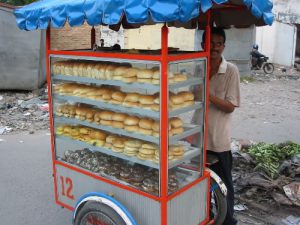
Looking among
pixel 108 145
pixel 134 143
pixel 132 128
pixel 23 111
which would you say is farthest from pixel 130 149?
pixel 23 111

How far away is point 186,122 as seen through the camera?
2754 mm

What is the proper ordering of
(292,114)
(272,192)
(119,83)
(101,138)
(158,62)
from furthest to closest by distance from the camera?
(292,114) < (272,192) < (101,138) < (119,83) < (158,62)

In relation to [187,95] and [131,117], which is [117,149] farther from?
[187,95]

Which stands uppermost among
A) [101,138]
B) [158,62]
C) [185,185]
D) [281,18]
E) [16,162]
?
[281,18]

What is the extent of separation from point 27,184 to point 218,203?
101 inches

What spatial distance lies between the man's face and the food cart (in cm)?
23

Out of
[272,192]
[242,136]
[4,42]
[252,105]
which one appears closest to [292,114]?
[252,105]

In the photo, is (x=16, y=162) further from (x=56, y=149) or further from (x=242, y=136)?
(x=242, y=136)

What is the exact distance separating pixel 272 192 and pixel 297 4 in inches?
625

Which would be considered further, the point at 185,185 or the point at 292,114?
the point at 292,114

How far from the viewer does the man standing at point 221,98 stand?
291 cm

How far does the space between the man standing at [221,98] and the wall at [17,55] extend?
7294mm

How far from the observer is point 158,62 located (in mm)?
2271

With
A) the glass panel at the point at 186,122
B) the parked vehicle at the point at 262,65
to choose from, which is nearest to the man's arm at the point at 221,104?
the glass panel at the point at 186,122
